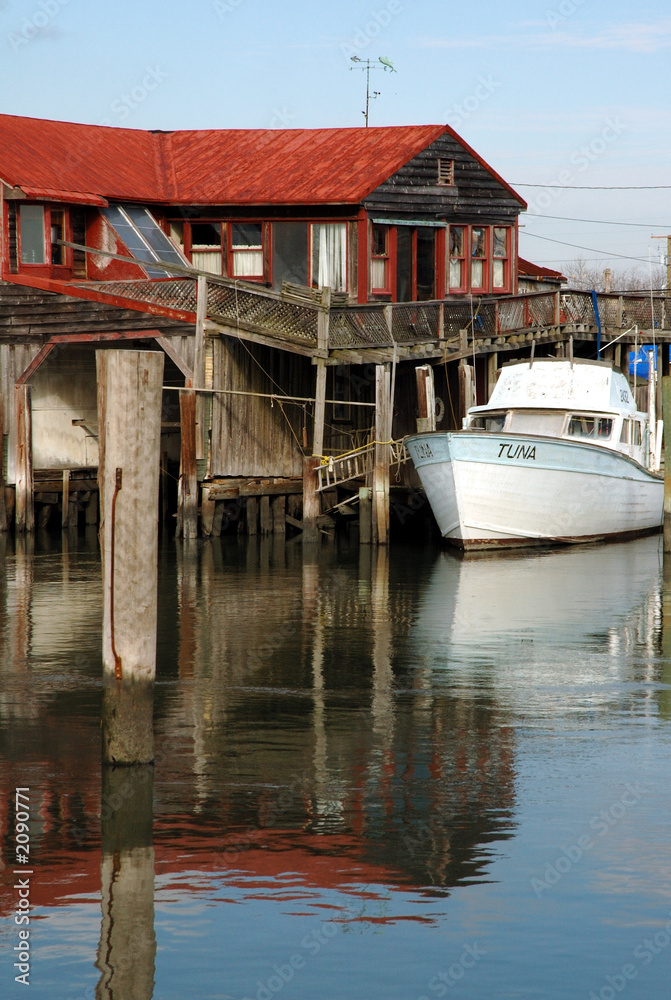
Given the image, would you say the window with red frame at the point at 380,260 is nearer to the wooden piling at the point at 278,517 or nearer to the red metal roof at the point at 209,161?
the red metal roof at the point at 209,161

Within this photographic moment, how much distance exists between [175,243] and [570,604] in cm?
1629

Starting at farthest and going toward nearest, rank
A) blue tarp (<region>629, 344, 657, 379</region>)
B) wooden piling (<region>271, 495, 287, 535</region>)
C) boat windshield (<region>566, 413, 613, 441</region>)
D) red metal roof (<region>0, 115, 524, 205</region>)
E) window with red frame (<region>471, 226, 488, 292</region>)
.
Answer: blue tarp (<region>629, 344, 657, 379</region>), window with red frame (<region>471, 226, 488, 292</region>), red metal roof (<region>0, 115, 524, 205</region>), wooden piling (<region>271, 495, 287, 535</region>), boat windshield (<region>566, 413, 613, 441</region>)

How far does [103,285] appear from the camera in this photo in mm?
25938

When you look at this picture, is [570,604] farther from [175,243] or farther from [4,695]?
[175,243]

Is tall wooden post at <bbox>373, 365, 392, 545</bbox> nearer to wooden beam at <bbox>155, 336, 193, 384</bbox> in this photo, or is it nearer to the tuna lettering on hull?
the tuna lettering on hull

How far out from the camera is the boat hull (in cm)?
2378

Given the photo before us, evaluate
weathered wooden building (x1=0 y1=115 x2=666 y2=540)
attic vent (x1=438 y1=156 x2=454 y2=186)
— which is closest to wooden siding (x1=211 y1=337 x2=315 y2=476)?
weathered wooden building (x1=0 y1=115 x2=666 y2=540)

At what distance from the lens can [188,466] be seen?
2602cm

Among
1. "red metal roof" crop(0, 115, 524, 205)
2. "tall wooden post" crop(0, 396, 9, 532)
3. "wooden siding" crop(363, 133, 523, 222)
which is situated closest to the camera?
"tall wooden post" crop(0, 396, 9, 532)

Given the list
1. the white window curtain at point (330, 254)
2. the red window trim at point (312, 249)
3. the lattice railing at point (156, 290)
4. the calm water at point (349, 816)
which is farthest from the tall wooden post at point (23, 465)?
the calm water at point (349, 816)

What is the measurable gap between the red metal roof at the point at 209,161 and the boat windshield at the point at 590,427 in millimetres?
7644

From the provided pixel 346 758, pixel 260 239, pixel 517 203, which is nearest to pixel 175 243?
pixel 260 239

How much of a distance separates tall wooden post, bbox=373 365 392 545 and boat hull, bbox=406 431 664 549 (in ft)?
2.01

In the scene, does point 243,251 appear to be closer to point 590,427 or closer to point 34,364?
point 34,364
